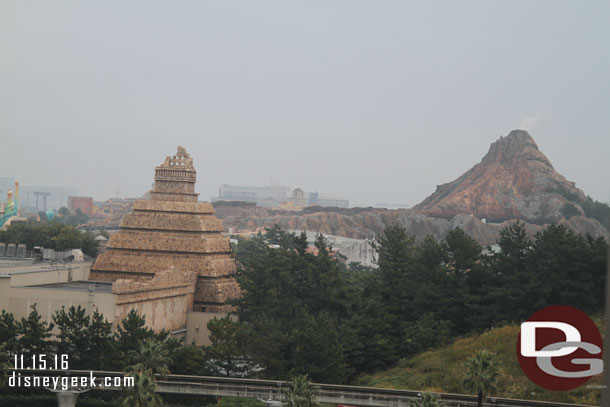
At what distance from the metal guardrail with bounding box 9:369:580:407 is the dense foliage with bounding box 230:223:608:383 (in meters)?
4.04

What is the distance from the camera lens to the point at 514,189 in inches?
5408

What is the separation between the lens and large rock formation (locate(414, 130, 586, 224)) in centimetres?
13200

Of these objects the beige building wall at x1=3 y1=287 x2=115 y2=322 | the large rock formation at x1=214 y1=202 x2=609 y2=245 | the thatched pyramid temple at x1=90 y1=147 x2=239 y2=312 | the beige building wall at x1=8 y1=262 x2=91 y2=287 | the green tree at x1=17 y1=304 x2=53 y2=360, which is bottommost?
the green tree at x1=17 y1=304 x2=53 y2=360

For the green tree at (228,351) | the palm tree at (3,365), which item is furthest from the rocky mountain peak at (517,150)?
the palm tree at (3,365)

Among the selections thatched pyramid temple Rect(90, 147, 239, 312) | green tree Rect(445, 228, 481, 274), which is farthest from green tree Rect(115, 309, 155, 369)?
green tree Rect(445, 228, 481, 274)

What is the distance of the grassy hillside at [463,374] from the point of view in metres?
33.0

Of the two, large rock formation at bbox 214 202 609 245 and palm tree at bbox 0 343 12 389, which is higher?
large rock formation at bbox 214 202 609 245

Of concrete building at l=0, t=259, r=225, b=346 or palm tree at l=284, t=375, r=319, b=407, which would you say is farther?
concrete building at l=0, t=259, r=225, b=346

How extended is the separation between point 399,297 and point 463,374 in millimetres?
10459

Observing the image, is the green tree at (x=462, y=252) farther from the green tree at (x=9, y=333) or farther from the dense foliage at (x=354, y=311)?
the green tree at (x=9, y=333)

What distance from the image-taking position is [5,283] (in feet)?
→ 137

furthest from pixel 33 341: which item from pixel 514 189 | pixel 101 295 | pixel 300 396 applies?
pixel 514 189

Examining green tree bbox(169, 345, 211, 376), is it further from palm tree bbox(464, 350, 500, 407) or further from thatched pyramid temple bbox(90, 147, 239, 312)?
palm tree bbox(464, 350, 500, 407)

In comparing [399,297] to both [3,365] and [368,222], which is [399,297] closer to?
[3,365]
